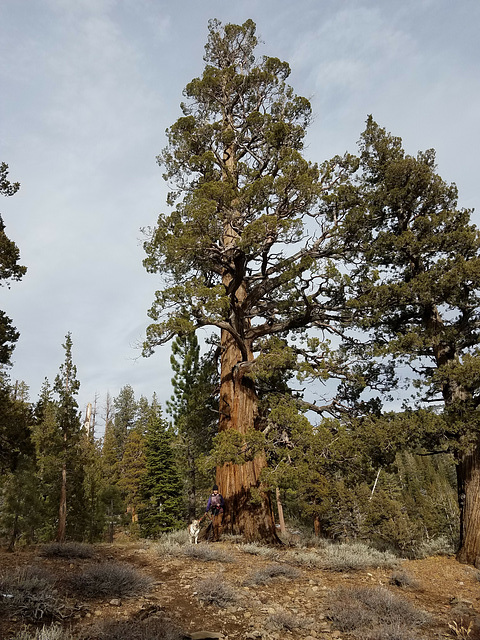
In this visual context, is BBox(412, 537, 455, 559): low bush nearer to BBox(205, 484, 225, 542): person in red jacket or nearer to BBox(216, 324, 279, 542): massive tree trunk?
BBox(216, 324, 279, 542): massive tree trunk

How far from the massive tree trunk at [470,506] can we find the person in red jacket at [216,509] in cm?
569

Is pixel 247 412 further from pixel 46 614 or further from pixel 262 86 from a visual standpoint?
pixel 262 86

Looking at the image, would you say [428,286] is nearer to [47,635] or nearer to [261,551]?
[261,551]

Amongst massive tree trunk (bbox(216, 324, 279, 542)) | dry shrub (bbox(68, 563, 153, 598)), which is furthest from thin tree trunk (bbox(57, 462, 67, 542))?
dry shrub (bbox(68, 563, 153, 598))

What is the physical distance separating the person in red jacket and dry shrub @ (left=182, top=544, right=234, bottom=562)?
83.2 inches

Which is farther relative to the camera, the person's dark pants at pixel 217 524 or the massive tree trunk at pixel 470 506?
the person's dark pants at pixel 217 524

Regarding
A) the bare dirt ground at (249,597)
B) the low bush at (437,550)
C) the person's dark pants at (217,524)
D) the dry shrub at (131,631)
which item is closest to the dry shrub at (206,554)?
the bare dirt ground at (249,597)

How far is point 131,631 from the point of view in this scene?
4.00 metres

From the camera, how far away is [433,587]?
7.25m

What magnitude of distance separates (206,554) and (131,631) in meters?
3.84

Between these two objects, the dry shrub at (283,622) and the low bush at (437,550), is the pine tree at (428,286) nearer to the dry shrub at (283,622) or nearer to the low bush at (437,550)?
the low bush at (437,550)

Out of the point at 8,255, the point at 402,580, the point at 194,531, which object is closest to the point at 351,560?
the point at 402,580

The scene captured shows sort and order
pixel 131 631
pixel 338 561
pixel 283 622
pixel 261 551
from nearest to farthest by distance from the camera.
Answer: pixel 131 631
pixel 283 622
pixel 338 561
pixel 261 551

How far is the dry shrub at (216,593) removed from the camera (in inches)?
211
